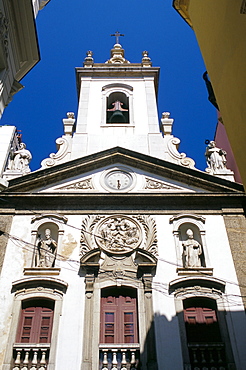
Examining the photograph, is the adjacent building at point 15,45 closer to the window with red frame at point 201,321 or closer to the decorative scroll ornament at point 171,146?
the decorative scroll ornament at point 171,146

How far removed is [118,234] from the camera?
1271cm

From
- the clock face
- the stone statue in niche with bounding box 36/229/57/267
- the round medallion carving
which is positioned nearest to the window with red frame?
the round medallion carving

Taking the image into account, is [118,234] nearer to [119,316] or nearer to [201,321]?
[119,316]

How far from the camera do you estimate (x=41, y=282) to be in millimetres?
11445

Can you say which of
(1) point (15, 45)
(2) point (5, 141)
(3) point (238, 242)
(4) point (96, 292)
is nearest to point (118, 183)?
(4) point (96, 292)

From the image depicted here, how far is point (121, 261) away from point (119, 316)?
1.58 metres

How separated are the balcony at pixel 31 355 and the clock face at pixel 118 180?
5.51 metres

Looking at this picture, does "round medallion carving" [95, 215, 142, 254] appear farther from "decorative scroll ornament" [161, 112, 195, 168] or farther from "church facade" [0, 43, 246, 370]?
"decorative scroll ornament" [161, 112, 195, 168]

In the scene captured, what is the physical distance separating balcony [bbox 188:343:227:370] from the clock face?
5.49 m

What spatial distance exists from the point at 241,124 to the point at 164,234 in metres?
4.92

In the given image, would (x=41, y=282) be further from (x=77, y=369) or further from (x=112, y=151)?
(x=112, y=151)

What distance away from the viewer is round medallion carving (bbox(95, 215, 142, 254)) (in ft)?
40.7

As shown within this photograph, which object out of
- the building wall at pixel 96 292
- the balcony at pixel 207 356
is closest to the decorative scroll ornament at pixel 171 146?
the building wall at pixel 96 292

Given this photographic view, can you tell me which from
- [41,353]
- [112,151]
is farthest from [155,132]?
[41,353]
